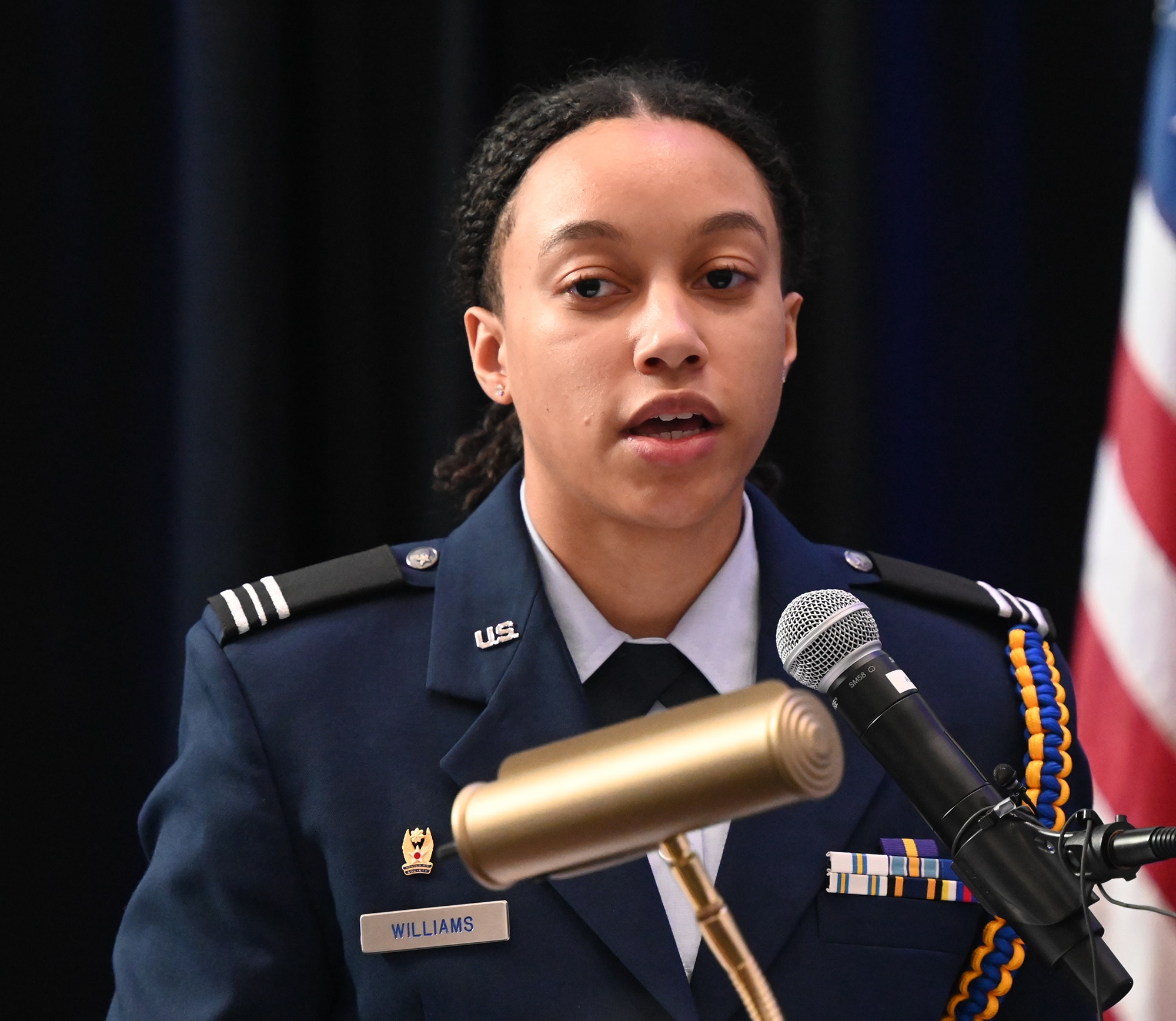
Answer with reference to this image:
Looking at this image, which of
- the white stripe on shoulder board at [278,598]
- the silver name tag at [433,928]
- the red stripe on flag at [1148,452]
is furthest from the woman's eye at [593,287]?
the red stripe on flag at [1148,452]

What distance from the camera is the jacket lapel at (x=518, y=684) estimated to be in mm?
1108

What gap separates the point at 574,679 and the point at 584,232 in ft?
1.34

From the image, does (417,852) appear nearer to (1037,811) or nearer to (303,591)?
(303,591)

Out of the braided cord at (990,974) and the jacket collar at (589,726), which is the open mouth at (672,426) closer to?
the jacket collar at (589,726)

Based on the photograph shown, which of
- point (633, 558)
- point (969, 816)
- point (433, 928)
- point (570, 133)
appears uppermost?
point (570, 133)

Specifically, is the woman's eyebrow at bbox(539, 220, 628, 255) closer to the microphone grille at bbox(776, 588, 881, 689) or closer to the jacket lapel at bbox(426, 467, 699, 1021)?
the jacket lapel at bbox(426, 467, 699, 1021)

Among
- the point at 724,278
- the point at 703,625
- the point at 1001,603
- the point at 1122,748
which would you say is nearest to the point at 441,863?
the point at 703,625

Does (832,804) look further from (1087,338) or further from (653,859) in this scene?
(1087,338)

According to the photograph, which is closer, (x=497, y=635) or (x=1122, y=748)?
(x=497, y=635)

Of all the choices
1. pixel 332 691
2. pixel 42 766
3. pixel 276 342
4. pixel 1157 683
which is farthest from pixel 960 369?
pixel 42 766

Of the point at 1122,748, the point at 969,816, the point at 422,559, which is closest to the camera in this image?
the point at 969,816

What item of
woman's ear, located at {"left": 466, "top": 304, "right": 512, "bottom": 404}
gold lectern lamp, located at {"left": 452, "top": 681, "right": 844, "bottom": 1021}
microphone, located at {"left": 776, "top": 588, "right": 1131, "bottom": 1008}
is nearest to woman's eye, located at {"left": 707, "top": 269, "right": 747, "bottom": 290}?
woman's ear, located at {"left": 466, "top": 304, "right": 512, "bottom": 404}

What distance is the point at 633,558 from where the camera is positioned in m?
1.28

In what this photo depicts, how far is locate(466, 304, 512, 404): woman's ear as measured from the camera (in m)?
1.37
